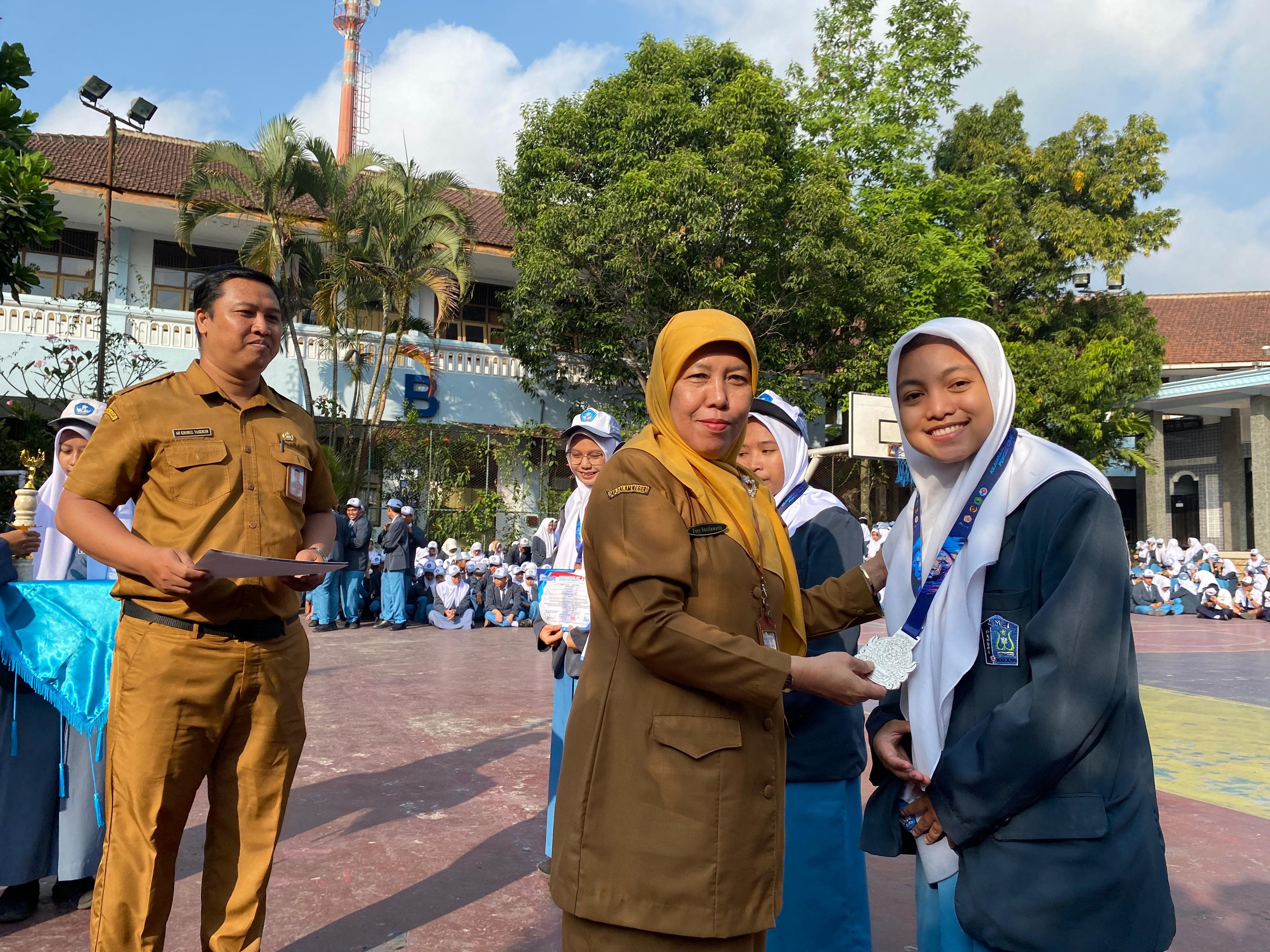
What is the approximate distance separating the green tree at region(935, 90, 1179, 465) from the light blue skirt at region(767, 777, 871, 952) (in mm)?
20247

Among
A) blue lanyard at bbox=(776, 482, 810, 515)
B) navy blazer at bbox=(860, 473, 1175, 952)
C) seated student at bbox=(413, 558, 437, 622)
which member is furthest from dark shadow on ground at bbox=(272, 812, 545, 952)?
seated student at bbox=(413, 558, 437, 622)

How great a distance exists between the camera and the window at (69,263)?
61.3ft

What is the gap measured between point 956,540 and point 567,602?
2.19 metres

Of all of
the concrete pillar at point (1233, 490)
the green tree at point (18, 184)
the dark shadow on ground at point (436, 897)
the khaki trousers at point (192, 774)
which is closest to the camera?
the khaki trousers at point (192, 774)

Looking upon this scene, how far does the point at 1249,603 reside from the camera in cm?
1953

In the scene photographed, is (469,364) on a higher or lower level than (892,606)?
higher

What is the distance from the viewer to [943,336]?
1.93m

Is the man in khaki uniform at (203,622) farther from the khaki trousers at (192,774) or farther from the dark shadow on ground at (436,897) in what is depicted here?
the dark shadow on ground at (436,897)

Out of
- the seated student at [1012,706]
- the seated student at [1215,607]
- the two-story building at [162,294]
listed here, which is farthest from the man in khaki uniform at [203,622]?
the seated student at [1215,607]

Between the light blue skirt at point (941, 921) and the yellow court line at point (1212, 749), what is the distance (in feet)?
13.0

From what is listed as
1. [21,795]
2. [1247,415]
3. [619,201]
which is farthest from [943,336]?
[1247,415]

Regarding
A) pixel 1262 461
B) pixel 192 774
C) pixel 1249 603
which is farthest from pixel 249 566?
pixel 1262 461

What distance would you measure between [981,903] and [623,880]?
623mm

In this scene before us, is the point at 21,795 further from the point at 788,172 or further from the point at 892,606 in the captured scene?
the point at 788,172
